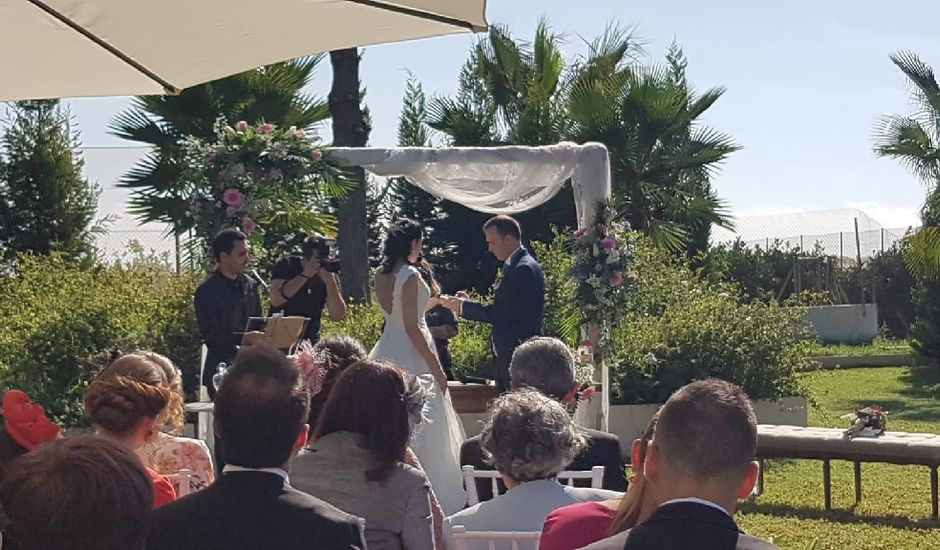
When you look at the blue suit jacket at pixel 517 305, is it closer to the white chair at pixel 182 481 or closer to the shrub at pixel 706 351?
the shrub at pixel 706 351

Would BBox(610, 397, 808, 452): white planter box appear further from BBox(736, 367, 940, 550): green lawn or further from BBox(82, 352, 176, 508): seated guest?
BBox(82, 352, 176, 508): seated guest

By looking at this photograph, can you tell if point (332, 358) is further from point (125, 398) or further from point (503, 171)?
point (503, 171)

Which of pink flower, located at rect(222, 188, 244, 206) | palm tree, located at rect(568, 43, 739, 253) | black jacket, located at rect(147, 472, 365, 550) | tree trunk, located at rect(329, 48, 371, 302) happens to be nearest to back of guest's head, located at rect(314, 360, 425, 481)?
black jacket, located at rect(147, 472, 365, 550)

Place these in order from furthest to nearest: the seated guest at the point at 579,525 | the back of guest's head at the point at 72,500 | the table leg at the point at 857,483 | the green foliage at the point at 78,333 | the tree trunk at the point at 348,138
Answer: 1. the tree trunk at the point at 348,138
2. the green foliage at the point at 78,333
3. the table leg at the point at 857,483
4. the seated guest at the point at 579,525
5. the back of guest's head at the point at 72,500

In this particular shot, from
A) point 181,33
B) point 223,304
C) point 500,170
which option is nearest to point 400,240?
point 223,304

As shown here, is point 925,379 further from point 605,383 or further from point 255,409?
point 255,409

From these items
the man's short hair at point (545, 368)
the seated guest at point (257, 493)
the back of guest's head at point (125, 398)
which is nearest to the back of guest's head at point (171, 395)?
the back of guest's head at point (125, 398)

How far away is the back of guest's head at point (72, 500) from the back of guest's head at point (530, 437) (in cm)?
172

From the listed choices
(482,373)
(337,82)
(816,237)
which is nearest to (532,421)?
(482,373)

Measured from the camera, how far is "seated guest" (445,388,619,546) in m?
3.55

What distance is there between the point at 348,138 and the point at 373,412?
11452 mm

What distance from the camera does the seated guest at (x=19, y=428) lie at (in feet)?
10.8

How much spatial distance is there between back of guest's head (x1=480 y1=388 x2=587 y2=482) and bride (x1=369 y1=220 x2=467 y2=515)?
4258 millimetres

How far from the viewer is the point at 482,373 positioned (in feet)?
40.8
